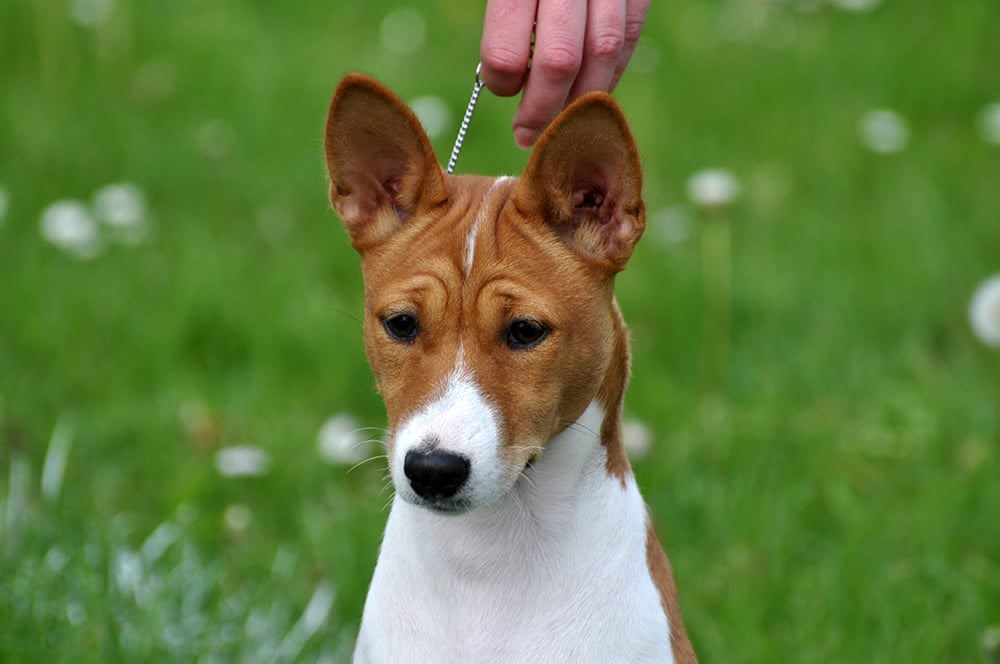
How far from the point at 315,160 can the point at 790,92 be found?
8.59 ft

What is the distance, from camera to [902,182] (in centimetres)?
707

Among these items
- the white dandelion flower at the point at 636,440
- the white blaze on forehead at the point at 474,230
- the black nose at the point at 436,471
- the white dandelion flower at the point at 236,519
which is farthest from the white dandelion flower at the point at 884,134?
the black nose at the point at 436,471

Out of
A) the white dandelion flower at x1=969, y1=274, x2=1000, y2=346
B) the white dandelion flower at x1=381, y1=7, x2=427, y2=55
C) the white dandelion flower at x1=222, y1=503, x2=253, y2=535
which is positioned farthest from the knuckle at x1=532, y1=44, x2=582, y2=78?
the white dandelion flower at x1=381, y1=7, x2=427, y2=55

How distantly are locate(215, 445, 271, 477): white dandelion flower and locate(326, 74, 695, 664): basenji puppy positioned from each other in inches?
70.7

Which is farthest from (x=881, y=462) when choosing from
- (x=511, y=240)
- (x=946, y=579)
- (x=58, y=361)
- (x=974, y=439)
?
(x=58, y=361)

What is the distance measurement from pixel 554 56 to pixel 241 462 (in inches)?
90.9

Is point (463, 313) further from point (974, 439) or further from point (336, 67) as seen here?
point (336, 67)

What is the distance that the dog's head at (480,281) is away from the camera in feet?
9.28

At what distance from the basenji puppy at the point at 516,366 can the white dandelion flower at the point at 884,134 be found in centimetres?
448

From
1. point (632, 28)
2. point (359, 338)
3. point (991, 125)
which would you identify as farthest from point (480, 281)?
point (991, 125)

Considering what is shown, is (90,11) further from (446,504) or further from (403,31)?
(446,504)

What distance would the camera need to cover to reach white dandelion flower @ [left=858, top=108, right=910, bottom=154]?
729cm

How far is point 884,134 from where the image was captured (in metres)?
7.30

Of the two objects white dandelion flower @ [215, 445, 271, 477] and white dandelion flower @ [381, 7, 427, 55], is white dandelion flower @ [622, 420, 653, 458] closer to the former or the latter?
white dandelion flower @ [215, 445, 271, 477]
